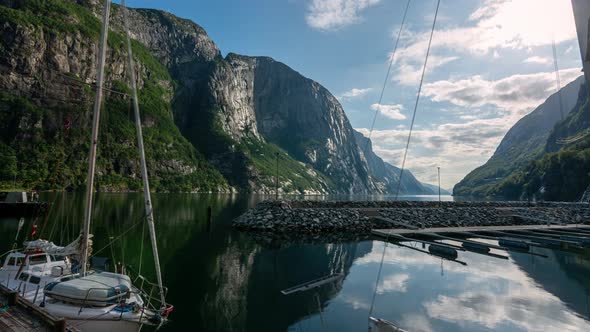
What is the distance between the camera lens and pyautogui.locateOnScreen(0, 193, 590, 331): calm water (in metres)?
16.3

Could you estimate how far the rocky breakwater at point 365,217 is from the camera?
50062 mm

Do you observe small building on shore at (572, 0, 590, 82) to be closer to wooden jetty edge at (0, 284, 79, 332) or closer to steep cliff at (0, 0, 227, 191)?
wooden jetty edge at (0, 284, 79, 332)

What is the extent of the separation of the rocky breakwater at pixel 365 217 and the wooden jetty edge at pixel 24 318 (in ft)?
116

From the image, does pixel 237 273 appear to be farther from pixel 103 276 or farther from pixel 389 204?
pixel 389 204

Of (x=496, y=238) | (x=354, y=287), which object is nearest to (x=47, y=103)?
(x=354, y=287)

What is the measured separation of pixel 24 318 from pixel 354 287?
58.8ft

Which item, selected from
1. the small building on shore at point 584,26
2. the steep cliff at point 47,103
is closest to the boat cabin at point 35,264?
the small building on shore at point 584,26

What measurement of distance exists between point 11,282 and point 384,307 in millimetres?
18978

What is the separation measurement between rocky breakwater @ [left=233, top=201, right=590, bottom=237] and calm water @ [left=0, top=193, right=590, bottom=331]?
1098cm

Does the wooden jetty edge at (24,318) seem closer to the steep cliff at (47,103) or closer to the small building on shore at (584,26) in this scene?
the small building on shore at (584,26)

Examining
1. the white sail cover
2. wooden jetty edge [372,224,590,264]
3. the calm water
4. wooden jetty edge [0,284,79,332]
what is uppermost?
the white sail cover

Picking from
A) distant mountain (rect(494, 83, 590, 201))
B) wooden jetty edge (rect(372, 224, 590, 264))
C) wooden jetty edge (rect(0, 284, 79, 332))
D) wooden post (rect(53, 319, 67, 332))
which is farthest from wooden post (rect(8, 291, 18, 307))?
distant mountain (rect(494, 83, 590, 201))

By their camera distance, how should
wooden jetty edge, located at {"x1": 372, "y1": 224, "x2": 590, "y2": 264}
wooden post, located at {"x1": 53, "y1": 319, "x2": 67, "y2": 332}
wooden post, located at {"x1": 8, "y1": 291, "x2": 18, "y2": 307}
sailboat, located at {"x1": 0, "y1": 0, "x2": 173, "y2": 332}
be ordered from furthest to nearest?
wooden jetty edge, located at {"x1": 372, "y1": 224, "x2": 590, "y2": 264} < wooden post, located at {"x1": 8, "y1": 291, "x2": 18, "y2": 307} < sailboat, located at {"x1": 0, "y1": 0, "x2": 173, "y2": 332} < wooden post, located at {"x1": 53, "y1": 319, "x2": 67, "y2": 332}

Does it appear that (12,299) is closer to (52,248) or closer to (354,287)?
(52,248)
